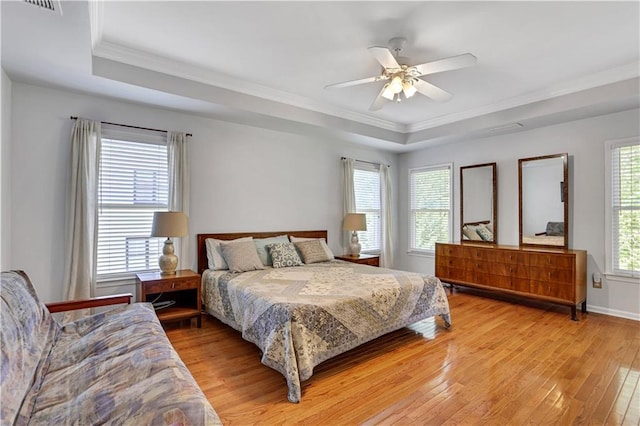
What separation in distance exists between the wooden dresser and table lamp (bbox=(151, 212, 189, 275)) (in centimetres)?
393

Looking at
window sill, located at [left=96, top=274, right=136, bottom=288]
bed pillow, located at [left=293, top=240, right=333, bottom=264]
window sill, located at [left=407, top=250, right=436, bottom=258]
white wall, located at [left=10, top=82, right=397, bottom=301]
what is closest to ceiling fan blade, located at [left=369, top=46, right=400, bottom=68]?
white wall, located at [left=10, top=82, right=397, bottom=301]

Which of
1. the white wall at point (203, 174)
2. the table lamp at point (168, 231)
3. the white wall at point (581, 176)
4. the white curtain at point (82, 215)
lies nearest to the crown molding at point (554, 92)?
the white wall at point (581, 176)

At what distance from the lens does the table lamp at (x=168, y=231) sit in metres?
3.47

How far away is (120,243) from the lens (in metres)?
3.64

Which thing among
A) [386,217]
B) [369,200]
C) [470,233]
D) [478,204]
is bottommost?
[470,233]

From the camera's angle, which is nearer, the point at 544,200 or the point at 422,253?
the point at 544,200

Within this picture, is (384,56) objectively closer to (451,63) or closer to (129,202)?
(451,63)

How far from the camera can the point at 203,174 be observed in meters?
4.17

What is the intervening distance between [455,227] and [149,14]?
517 centimetres

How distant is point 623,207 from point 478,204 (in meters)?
1.76

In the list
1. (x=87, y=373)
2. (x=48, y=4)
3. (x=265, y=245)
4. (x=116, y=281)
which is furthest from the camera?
(x=265, y=245)

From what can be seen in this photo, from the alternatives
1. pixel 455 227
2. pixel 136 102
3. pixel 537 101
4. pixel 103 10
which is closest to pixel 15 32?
pixel 103 10

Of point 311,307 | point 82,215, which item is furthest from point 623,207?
point 82,215

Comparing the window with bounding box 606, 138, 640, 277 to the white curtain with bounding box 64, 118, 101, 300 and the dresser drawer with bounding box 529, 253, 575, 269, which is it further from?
the white curtain with bounding box 64, 118, 101, 300
